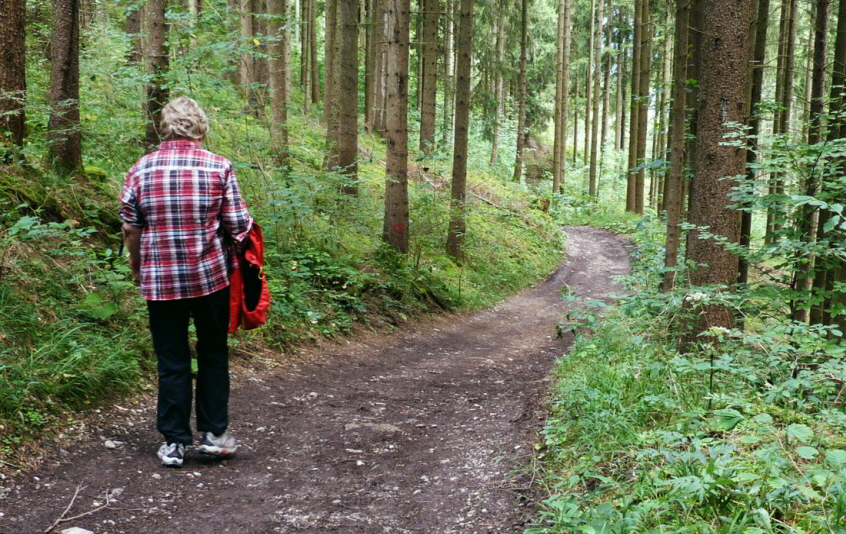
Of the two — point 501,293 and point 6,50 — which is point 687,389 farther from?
point 501,293

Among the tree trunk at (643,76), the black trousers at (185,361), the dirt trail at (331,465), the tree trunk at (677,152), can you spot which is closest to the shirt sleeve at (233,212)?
the black trousers at (185,361)

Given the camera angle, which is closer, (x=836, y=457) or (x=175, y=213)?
(x=836, y=457)

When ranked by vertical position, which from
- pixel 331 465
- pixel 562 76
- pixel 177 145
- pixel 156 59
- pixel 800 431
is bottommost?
pixel 331 465

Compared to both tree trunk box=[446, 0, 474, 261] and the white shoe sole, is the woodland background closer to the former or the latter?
tree trunk box=[446, 0, 474, 261]

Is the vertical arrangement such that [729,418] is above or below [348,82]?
below

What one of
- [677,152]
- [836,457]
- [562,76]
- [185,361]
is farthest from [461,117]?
[562,76]

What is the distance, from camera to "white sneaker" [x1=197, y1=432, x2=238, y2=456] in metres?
3.83

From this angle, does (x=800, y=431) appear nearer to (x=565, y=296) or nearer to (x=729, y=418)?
(x=729, y=418)

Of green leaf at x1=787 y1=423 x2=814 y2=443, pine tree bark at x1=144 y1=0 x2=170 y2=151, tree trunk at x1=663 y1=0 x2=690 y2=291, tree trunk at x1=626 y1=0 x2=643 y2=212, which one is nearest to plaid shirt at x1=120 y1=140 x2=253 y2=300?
green leaf at x1=787 y1=423 x2=814 y2=443

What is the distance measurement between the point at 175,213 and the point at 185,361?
0.92m

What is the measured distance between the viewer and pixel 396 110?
10.7 metres

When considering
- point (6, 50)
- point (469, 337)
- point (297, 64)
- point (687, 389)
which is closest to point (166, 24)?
point (6, 50)

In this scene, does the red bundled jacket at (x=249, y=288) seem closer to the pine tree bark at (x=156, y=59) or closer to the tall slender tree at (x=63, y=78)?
the tall slender tree at (x=63, y=78)

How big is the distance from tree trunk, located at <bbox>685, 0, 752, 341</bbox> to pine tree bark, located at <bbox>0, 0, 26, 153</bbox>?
650 centimetres
